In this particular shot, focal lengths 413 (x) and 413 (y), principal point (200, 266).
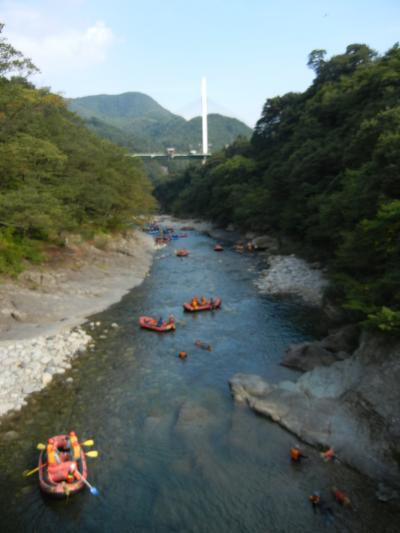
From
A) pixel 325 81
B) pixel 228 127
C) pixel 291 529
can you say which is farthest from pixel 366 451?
pixel 228 127

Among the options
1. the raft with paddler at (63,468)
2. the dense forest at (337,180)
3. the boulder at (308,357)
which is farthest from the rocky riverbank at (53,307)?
the dense forest at (337,180)

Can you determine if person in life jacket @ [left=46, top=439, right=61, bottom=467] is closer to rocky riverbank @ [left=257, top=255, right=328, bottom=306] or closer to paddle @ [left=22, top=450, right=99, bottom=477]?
paddle @ [left=22, top=450, right=99, bottom=477]

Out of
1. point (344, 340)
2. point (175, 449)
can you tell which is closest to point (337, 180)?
point (344, 340)

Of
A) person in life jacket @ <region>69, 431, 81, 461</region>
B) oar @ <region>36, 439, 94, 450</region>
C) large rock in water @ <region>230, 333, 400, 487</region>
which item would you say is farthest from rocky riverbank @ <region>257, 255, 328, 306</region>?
person in life jacket @ <region>69, 431, 81, 461</region>

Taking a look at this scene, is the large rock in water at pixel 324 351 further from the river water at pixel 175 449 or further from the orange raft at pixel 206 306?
the orange raft at pixel 206 306

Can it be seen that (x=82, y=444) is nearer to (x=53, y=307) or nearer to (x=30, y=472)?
(x=30, y=472)

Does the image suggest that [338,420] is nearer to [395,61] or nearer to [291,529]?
[291,529]
